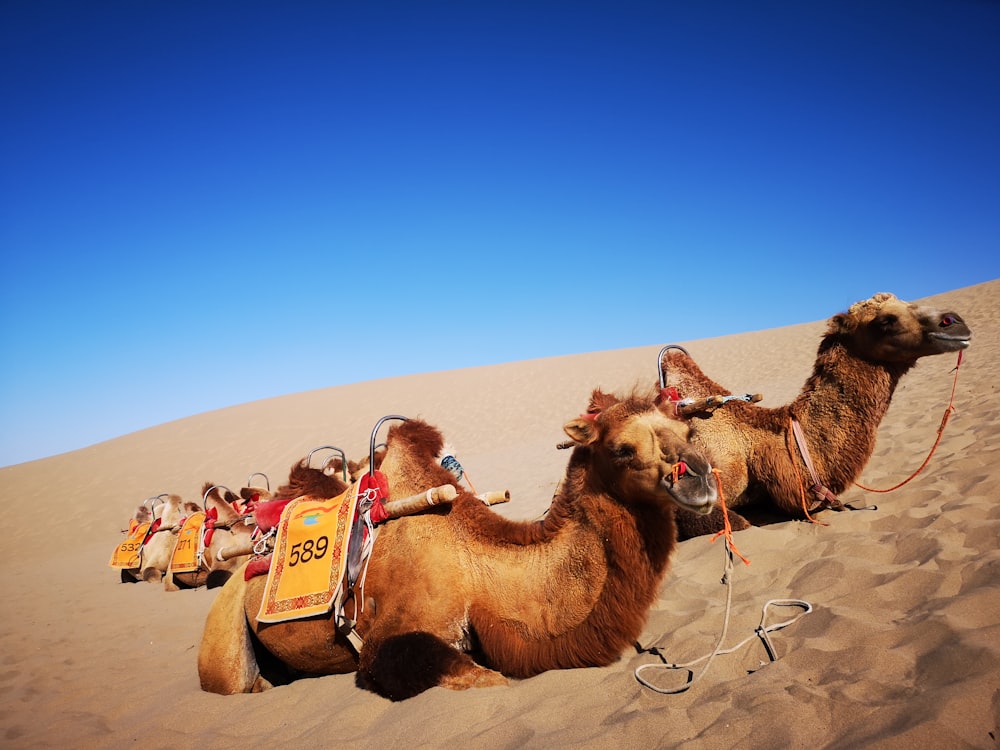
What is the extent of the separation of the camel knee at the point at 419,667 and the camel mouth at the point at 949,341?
13.5ft

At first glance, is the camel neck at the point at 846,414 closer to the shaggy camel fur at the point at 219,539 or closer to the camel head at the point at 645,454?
the camel head at the point at 645,454

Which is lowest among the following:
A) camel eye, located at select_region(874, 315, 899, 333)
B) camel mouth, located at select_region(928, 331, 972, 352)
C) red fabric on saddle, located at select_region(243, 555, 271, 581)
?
red fabric on saddle, located at select_region(243, 555, 271, 581)

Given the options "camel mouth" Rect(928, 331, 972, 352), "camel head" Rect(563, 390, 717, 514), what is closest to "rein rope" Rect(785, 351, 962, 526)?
"camel mouth" Rect(928, 331, 972, 352)

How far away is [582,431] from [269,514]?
8.07 ft

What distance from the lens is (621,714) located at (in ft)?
8.02

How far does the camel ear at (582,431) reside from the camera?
10.2 feet

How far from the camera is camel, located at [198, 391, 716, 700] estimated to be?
2.89 meters

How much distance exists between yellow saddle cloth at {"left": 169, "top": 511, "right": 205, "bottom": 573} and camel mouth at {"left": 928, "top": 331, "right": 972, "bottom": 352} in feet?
30.5

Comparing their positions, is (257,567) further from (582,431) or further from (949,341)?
(949,341)

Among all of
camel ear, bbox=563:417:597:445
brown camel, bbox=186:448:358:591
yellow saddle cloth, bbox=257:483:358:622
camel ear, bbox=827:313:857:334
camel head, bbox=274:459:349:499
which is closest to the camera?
camel ear, bbox=563:417:597:445

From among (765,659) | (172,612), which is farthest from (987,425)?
(172,612)

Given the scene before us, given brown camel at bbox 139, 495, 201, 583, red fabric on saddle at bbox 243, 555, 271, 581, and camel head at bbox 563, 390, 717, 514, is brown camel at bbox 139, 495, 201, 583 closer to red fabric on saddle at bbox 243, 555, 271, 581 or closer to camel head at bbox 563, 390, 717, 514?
red fabric on saddle at bbox 243, 555, 271, 581

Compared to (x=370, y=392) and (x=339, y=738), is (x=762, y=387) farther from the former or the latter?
(x=370, y=392)

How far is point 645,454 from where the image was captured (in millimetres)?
2896
